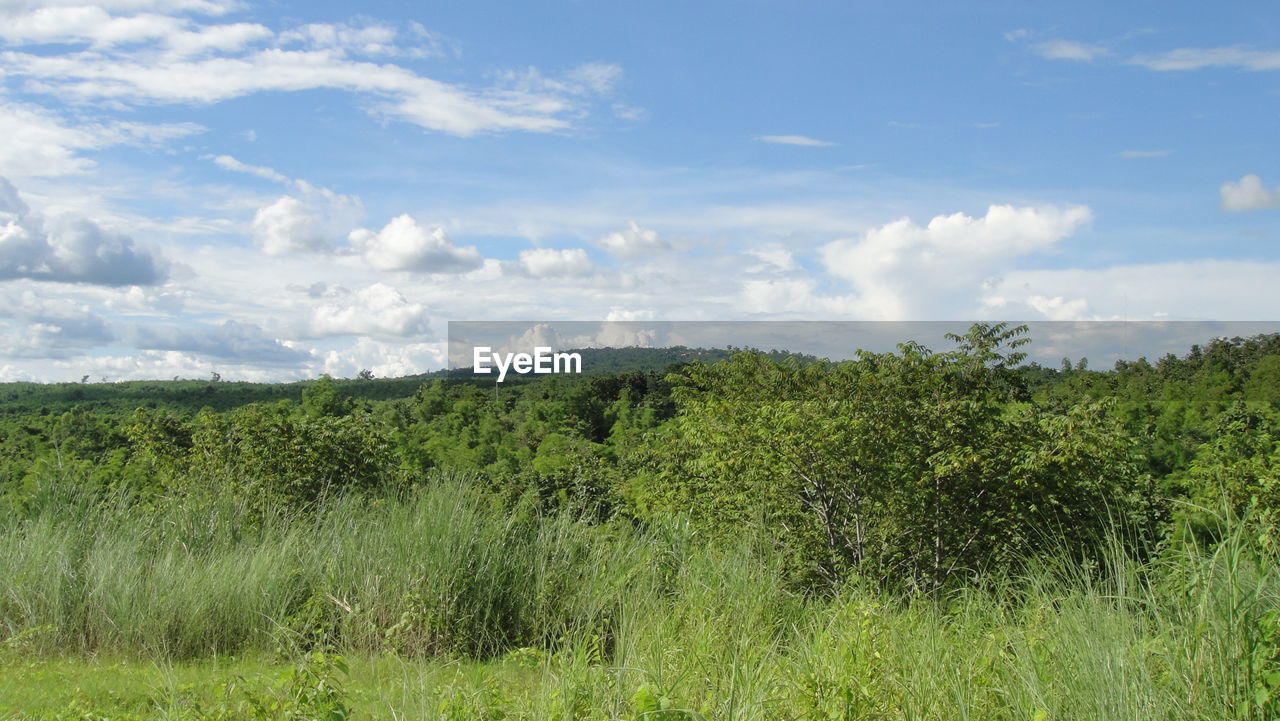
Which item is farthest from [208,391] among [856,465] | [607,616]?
[607,616]

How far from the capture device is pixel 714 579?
5.20 metres

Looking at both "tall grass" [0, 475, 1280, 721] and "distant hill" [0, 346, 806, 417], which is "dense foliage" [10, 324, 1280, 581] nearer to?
"tall grass" [0, 475, 1280, 721]

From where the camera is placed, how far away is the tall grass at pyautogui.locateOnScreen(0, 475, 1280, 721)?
3068 millimetres

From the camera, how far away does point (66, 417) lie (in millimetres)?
44125

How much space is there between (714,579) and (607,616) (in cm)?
80

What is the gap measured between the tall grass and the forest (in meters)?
0.02

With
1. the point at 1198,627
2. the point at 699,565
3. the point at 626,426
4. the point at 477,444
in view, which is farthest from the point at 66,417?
the point at 1198,627

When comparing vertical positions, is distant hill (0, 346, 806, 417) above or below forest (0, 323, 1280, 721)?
below

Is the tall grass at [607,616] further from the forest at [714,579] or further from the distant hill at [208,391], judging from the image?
the distant hill at [208,391]

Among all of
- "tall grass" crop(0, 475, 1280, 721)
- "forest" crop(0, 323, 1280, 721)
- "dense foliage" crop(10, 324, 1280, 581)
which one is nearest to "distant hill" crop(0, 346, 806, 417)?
"dense foliage" crop(10, 324, 1280, 581)

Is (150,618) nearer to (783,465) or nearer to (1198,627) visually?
(1198,627)

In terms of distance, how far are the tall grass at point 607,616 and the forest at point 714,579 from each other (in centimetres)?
2

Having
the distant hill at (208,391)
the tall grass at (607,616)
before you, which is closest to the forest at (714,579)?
the tall grass at (607,616)

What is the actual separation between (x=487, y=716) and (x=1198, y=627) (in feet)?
8.20
